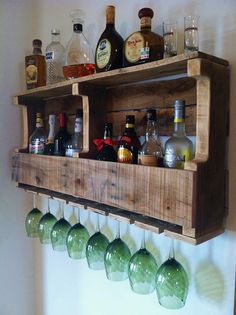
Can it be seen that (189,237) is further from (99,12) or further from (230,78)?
(99,12)

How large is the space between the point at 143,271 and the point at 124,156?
36 centimetres

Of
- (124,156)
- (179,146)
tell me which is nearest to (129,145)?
(124,156)

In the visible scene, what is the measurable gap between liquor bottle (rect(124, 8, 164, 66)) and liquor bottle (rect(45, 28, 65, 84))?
1.42 feet

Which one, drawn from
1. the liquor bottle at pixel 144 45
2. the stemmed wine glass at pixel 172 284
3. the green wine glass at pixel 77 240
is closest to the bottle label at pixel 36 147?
the green wine glass at pixel 77 240

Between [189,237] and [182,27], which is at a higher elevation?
[182,27]

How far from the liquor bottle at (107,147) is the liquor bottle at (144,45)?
216 millimetres

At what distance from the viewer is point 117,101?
1.01 metres

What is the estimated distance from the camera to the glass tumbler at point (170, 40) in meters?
0.82

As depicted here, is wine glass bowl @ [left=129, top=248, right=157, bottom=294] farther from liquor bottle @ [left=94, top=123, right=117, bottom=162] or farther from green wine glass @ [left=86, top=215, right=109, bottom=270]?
liquor bottle @ [left=94, top=123, right=117, bottom=162]

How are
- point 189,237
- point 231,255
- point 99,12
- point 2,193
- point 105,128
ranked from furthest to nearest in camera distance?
point 2,193
point 99,12
point 105,128
point 231,255
point 189,237

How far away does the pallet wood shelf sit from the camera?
2.23ft

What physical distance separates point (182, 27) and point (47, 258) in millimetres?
1180

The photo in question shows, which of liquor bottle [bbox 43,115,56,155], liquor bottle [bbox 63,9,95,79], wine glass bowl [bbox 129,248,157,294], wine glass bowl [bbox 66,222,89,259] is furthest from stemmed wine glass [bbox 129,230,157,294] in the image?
liquor bottle [bbox 63,9,95,79]

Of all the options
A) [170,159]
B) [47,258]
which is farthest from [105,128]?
[47,258]
